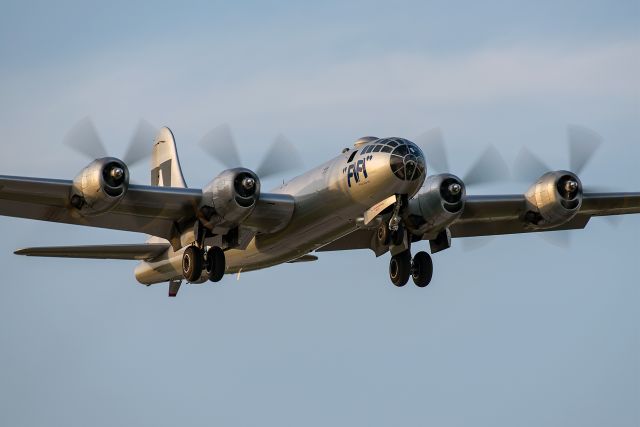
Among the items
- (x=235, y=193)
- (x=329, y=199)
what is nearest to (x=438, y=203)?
(x=329, y=199)

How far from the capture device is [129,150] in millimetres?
39562

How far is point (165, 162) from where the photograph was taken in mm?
50062

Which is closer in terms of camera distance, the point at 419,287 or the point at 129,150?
the point at 129,150

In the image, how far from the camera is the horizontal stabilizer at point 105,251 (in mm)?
41188

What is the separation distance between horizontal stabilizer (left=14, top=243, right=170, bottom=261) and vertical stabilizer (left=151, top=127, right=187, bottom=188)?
5.01 m

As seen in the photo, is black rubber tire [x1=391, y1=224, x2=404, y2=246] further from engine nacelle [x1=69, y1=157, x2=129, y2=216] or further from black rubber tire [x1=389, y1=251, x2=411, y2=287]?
engine nacelle [x1=69, y1=157, x2=129, y2=216]

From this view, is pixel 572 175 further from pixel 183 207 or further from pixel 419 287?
pixel 183 207

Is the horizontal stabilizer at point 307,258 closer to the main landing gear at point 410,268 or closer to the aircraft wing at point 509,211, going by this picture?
the main landing gear at point 410,268

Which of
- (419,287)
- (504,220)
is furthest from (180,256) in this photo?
(504,220)

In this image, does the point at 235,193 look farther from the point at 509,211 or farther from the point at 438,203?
the point at 509,211

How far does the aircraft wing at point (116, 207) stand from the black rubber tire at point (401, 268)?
7234 millimetres

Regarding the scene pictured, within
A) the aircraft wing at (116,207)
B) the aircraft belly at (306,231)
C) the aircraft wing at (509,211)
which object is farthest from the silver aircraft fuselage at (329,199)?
the aircraft wing at (509,211)

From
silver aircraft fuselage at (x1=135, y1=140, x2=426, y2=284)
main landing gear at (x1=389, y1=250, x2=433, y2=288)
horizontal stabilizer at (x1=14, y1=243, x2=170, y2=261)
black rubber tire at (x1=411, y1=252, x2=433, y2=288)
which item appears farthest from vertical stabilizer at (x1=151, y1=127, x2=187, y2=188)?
black rubber tire at (x1=411, y1=252, x2=433, y2=288)

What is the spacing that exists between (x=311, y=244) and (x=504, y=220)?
8.71 m
